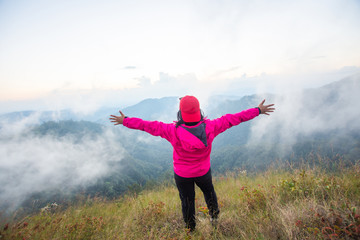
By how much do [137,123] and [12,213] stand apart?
121 inches

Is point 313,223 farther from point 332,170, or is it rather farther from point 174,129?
point 332,170

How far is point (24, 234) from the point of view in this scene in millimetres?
2680

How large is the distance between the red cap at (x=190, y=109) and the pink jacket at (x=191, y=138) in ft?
0.42

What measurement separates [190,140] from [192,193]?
1.09 metres

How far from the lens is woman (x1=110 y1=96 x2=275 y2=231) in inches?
102

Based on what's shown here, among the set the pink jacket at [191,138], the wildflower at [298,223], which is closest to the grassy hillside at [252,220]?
the wildflower at [298,223]

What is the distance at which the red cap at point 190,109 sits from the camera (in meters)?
2.56

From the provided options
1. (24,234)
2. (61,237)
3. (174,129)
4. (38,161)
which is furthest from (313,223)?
(38,161)

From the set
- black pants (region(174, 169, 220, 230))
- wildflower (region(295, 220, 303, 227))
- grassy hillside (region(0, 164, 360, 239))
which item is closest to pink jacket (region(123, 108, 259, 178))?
black pants (region(174, 169, 220, 230))

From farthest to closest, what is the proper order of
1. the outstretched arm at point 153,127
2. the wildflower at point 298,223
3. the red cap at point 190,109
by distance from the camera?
1. the outstretched arm at point 153,127
2. the red cap at point 190,109
3. the wildflower at point 298,223

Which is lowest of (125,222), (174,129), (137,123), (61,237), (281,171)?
(281,171)

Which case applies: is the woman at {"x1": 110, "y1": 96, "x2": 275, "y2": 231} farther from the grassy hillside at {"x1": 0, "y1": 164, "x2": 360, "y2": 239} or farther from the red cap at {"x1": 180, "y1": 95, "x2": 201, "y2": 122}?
the grassy hillside at {"x1": 0, "y1": 164, "x2": 360, "y2": 239}

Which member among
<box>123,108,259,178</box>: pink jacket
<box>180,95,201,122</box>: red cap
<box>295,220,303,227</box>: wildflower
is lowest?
<box>295,220,303,227</box>: wildflower

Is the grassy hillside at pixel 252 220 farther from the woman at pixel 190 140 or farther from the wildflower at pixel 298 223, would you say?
the woman at pixel 190 140
